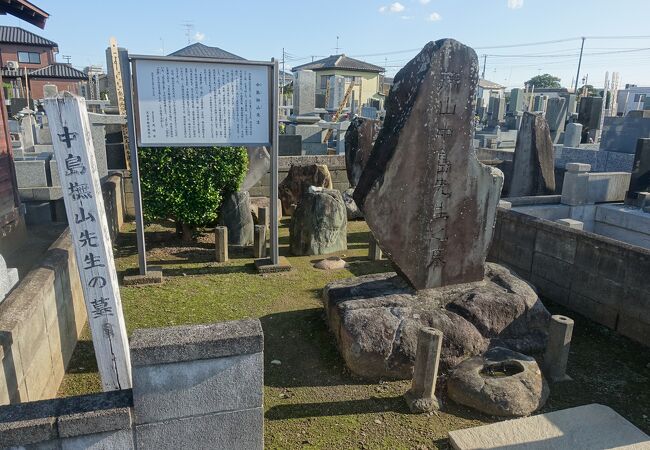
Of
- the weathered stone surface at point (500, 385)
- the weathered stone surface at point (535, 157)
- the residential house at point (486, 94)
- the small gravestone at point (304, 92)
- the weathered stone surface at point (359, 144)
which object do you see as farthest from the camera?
the residential house at point (486, 94)

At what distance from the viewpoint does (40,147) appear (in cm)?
1308

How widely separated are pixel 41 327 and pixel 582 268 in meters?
5.93

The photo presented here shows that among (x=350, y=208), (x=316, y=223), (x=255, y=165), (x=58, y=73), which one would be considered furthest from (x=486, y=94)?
(x=316, y=223)

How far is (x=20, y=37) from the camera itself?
133 feet

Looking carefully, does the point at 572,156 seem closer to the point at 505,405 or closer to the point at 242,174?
the point at 242,174

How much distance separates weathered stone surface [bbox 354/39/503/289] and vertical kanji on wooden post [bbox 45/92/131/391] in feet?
8.36

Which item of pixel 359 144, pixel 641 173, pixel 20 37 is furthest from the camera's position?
pixel 20 37

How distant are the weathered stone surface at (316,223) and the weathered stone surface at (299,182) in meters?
2.13

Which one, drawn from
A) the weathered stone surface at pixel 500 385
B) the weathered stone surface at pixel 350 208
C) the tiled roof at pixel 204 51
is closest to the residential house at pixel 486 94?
the tiled roof at pixel 204 51

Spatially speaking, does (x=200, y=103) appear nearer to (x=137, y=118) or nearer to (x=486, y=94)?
(x=137, y=118)

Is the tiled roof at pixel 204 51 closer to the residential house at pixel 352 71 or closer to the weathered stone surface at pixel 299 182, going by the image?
the weathered stone surface at pixel 299 182

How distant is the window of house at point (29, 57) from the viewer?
41.3 m

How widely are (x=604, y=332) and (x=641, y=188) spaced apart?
4590 millimetres

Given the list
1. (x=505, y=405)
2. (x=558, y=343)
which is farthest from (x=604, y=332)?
(x=505, y=405)
